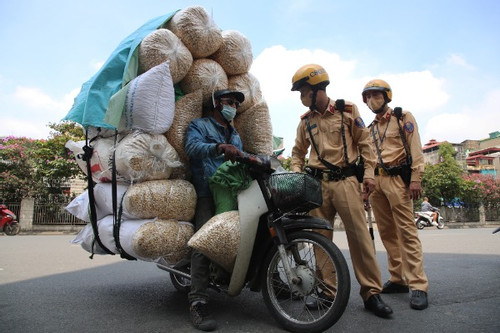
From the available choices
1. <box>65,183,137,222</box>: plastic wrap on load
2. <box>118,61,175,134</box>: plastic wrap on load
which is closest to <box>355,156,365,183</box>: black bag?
<box>118,61,175,134</box>: plastic wrap on load

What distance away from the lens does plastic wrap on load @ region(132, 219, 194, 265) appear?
2.72 meters

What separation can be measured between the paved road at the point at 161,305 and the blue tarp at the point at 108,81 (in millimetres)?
1584

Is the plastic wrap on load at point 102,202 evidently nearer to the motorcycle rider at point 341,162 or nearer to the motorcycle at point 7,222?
the motorcycle rider at point 341,162

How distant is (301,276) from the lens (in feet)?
8.09

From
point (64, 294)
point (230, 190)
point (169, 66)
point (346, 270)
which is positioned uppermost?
point (169, 66)

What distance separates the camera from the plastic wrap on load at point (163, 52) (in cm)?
311

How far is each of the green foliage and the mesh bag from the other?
1699cm

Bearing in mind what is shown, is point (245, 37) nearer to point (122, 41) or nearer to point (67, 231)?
point (122, 41)

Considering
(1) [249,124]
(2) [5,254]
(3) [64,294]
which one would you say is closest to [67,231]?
(2) [5,254]

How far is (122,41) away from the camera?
3564 millimetres

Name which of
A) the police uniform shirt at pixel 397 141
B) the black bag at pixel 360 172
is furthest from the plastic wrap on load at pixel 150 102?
the police uniform shirt at pixel 397 141

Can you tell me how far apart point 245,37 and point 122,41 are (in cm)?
121

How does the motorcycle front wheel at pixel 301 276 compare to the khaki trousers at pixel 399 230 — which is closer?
the motorcycle front wheel at pixel 301 276

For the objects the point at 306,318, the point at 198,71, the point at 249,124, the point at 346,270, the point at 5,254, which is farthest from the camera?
the point at 5,254
